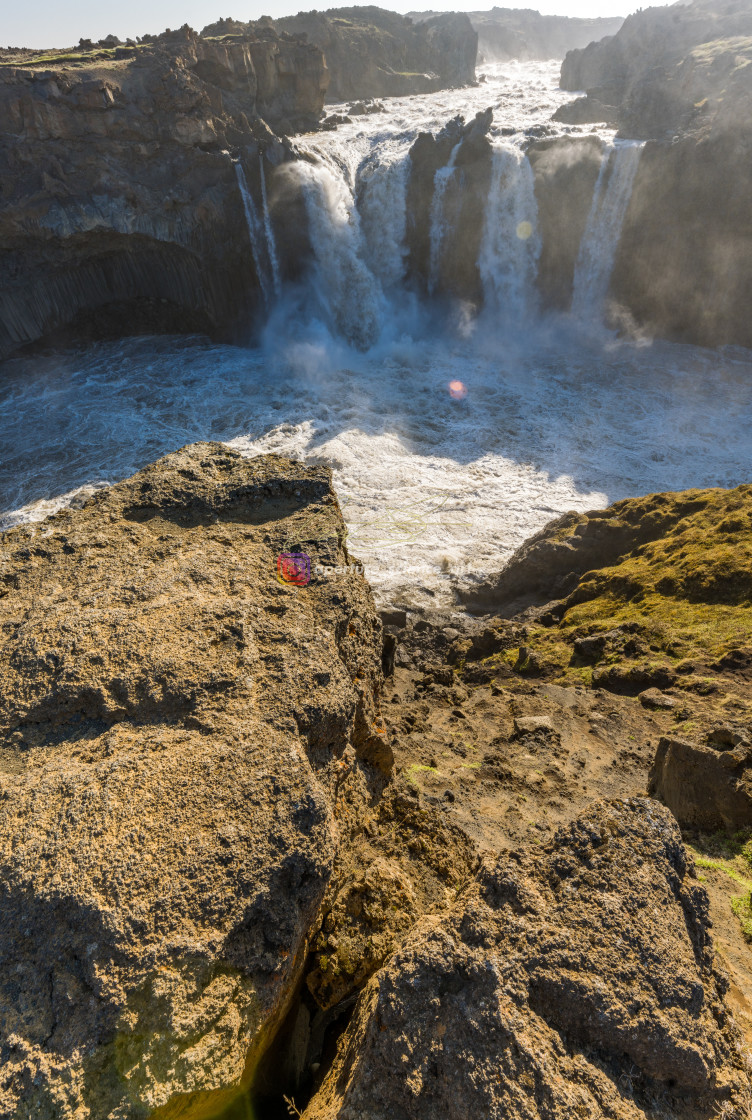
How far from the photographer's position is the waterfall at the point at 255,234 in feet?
77.0

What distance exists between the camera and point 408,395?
68.3 feet

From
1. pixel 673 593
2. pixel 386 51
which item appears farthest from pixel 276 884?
pixel 386 51

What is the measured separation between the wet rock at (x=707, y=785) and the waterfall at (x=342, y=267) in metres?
21.9

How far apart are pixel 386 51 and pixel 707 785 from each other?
57628mm

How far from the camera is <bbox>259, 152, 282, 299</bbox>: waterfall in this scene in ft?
76.8

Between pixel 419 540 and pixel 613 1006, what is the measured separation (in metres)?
12.4

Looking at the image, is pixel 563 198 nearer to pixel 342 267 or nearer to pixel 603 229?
pixel 603 229

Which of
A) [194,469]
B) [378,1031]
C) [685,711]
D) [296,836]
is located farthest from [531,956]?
[685,711]

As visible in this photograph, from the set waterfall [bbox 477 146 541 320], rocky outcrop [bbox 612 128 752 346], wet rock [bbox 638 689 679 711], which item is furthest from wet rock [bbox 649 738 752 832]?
waterfall [bbox 477 146 541 320]

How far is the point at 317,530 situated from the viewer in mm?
4816

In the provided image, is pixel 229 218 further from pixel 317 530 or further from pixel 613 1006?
pixel 613 1006

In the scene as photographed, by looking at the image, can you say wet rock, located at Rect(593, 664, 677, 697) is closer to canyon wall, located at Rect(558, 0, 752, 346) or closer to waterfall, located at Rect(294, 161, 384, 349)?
canyon wall, located at Rect(558, 0, 752, 346)

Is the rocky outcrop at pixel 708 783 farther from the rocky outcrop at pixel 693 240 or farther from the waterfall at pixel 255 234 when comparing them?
the waterfall at pixel 255 234

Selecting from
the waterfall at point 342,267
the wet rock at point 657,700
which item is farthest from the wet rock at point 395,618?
the waterfall at point 342,267
